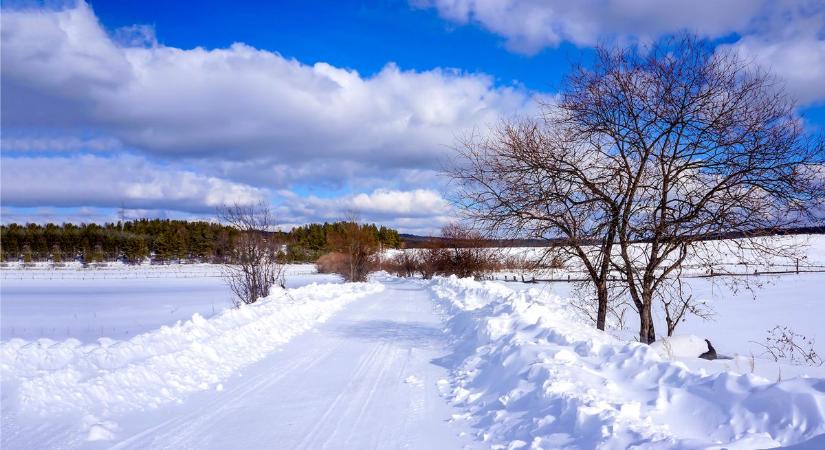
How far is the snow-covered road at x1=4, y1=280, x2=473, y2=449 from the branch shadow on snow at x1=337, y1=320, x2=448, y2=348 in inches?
54.1

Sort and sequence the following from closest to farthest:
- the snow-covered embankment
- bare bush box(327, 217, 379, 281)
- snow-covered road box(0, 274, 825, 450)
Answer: snow-covered road box(0, 274, 825, 450)
the snow-covered embankment
bare bush box(327, 217, 379, 281)

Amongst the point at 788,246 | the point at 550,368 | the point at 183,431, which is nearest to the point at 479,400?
the point at 550,368

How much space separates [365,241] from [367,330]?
36145 millimetres

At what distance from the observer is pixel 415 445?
542cm

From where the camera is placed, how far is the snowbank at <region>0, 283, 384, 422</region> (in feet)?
22.8

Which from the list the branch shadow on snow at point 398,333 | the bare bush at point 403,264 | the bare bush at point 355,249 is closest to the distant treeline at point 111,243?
the bare bush at point 403,264

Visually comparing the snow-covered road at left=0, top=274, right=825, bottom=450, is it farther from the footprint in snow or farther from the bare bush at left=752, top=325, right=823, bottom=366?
the bare bush at left=752, top=325, right=823, bottom=366

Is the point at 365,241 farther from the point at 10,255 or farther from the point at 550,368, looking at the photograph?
the point at 10,255

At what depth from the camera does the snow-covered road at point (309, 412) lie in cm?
557

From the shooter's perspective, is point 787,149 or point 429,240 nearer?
point 787,149

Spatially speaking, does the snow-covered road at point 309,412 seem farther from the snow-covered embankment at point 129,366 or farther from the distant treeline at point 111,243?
the distant treeline at point 111,243

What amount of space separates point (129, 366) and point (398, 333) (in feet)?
22.7

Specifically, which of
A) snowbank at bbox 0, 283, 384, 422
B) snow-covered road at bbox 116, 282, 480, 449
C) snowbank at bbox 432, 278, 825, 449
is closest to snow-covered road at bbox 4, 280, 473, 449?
snow-covered road at bbox 116, 282, 480, 449

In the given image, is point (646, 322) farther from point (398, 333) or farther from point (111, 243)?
point (111, 243)
